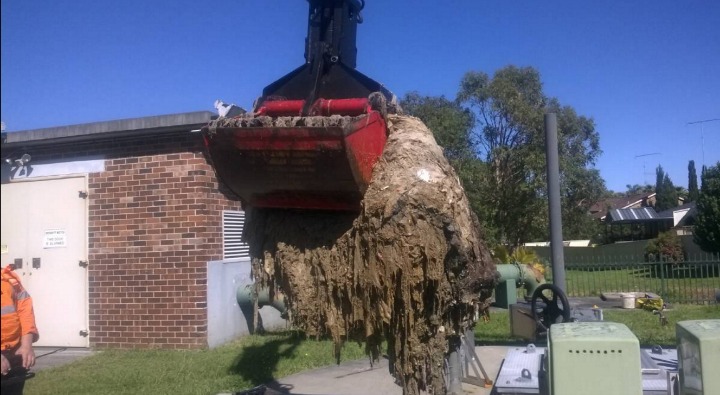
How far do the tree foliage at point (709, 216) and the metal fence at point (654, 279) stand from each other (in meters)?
8.14

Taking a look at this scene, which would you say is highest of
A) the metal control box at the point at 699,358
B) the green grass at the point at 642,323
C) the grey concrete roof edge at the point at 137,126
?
the grey concrete roof edge at the point at 137,126

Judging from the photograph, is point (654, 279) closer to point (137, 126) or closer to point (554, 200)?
point (554, 200)

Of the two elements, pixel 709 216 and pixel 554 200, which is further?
pixel 709 216

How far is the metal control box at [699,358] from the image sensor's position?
3.94 m

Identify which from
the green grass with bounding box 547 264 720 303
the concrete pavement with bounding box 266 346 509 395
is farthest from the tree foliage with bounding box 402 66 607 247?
the concrete pavement with bounding box 266 346 509 395

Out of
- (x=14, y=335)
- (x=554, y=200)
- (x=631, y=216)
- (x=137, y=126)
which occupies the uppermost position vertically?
(x=137, y=126)

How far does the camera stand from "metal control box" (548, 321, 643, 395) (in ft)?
12.3

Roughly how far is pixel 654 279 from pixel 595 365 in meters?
16.9

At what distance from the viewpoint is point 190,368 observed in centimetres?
794

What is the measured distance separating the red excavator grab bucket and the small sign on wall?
4.94 meters

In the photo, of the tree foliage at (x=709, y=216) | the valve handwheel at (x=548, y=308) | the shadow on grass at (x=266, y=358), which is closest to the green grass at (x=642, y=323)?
the shadow on grass at (x=266, y=358)

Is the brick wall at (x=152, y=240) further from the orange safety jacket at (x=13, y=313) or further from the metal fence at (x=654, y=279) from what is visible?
the metal fence at (x=654, y=279)

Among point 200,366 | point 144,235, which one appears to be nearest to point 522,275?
point 200,366

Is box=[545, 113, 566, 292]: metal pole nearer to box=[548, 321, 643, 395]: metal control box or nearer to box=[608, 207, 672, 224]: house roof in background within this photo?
box=[548, 321, 643, 395]: metal control box
